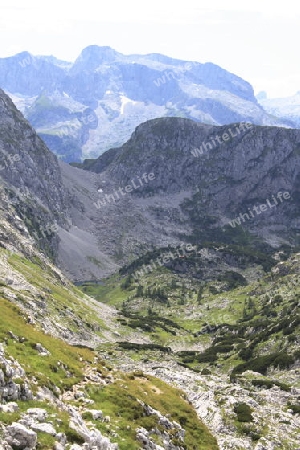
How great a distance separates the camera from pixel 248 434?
4484 centimetres

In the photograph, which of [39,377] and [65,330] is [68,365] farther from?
[65,330]

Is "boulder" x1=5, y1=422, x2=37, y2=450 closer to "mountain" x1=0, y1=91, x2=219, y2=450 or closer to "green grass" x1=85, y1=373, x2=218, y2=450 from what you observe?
"mountain" x1=0, y1=91, x2=219, y2=450

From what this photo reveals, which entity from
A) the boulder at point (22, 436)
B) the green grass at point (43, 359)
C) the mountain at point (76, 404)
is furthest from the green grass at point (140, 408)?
the boulder at point (22, 436)

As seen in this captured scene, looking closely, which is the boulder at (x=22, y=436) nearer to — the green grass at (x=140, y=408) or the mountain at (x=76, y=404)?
the mountain at (x=76, y=404)

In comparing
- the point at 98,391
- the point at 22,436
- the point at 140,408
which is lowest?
the point at 140,408

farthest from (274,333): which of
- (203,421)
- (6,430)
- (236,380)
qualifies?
(6,430)

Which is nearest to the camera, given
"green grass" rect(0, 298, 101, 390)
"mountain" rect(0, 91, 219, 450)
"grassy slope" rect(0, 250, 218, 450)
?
"mountain" rect(0, 91, 219, 450)

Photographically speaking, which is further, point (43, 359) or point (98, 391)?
point (98, 391)

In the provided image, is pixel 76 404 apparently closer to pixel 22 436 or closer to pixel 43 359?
pixel 43 359

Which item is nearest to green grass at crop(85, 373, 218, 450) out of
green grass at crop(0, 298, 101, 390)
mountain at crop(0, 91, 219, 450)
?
mountain at crop(0, 91, 219, 450)

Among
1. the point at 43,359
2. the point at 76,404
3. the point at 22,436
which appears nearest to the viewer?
the point at 22,436

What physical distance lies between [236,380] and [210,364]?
40.3 m

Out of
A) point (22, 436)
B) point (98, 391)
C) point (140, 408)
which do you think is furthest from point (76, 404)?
point (22, 436)

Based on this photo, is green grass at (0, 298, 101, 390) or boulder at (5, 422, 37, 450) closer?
boulder at (5, 422, 37, 450)
